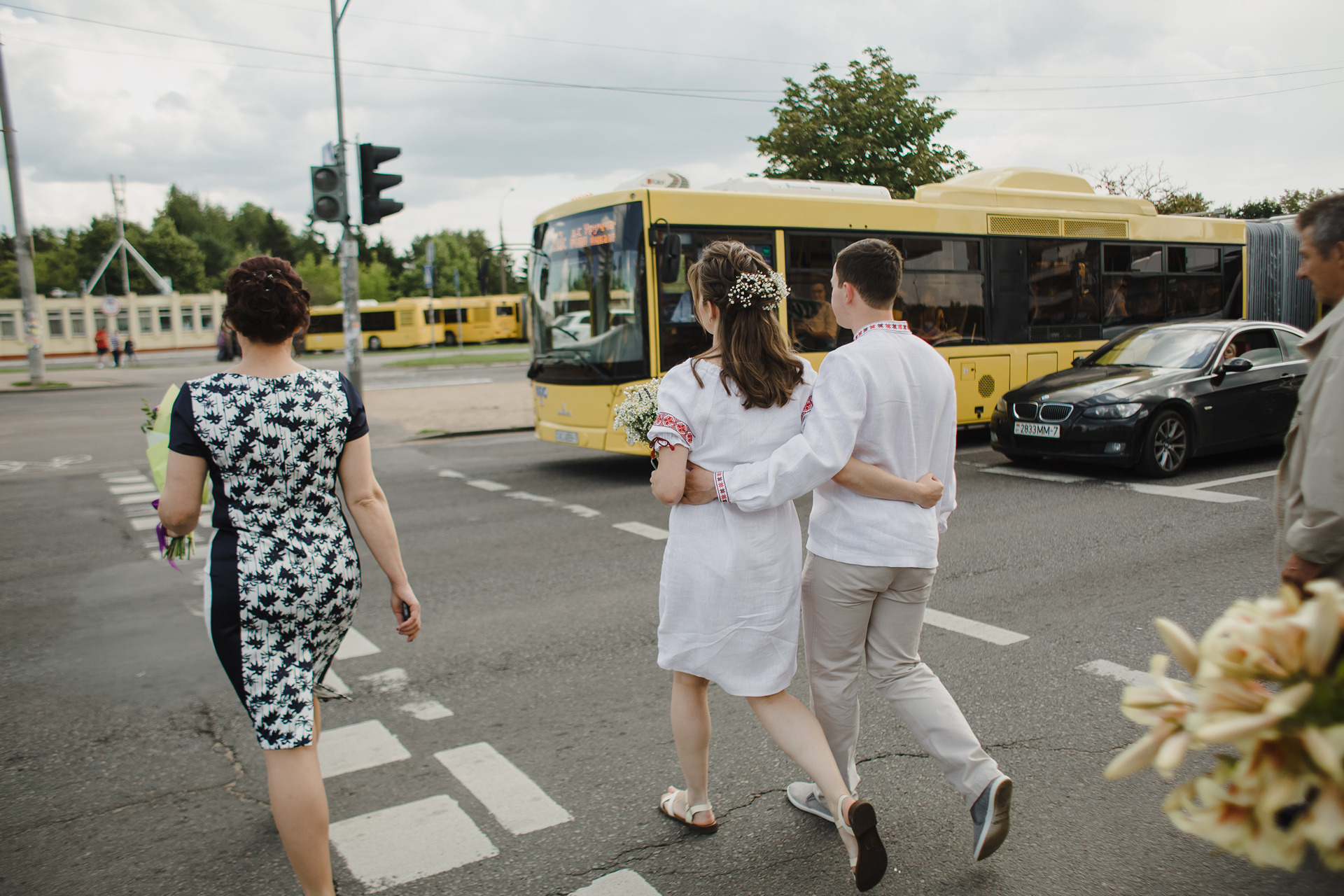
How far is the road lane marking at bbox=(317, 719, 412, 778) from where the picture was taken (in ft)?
11.7

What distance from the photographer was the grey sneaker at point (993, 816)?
261 centimetres

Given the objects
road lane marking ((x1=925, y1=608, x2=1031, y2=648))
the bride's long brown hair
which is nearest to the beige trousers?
the bride's long brown hair

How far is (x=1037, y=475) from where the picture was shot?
9.63m

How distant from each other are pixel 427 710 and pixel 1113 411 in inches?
294

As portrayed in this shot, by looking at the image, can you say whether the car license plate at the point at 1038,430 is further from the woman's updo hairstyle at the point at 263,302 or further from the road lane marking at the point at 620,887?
the woman's updo hairstyle at the point at 263,302

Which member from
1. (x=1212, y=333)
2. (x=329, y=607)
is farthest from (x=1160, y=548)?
(x=329, y=607)

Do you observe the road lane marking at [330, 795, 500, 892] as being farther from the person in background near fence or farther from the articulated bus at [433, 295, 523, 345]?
the articulated bus at [433, 295, 523, 345]

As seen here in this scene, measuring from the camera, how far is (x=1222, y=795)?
3.73 ft

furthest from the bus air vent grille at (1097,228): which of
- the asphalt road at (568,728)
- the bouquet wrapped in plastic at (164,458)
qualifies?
the bouquet wrapped in plastic at (164,458)

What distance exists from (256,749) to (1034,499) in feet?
22.1

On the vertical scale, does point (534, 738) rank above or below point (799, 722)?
below

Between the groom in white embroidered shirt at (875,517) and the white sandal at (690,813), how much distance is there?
1.58ft

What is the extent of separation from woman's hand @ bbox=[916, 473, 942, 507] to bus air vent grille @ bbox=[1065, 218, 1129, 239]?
1135 cm

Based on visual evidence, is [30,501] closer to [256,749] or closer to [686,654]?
[256,749]
